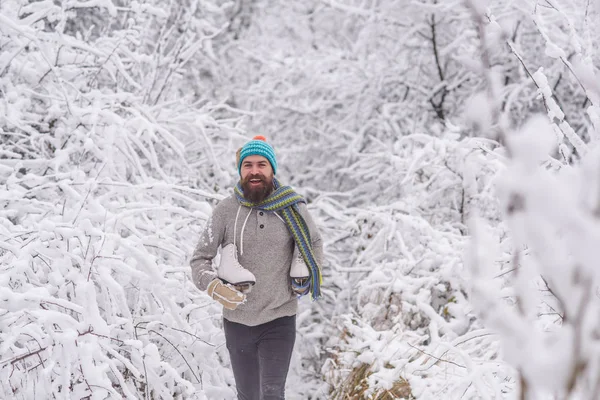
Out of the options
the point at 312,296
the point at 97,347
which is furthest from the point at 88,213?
the point at 312,296

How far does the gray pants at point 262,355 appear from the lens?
9.31 feet

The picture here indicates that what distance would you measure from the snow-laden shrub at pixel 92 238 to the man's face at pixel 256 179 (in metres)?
0.72

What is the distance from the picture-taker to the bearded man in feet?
9.28

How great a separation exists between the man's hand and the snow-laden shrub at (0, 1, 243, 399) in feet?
1.30

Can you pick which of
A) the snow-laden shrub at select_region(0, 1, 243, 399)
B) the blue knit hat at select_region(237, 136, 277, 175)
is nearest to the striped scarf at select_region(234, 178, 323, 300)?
the blue knit hat at select_region(237, 136, 277, 175)

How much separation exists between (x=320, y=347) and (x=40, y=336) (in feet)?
12.0

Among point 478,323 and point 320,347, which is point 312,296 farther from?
point 320,347

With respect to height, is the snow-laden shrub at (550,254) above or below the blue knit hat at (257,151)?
below

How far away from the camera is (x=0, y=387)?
2414mm

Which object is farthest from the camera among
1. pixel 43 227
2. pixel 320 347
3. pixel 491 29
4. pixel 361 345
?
pixel 320 347

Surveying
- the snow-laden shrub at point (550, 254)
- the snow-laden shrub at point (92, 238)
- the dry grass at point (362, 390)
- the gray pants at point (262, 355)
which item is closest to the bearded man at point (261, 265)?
the gray pants at point (262, 355)

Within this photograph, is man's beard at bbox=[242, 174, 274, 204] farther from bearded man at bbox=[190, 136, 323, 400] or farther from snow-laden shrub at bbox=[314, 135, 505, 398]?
snow-laden shrub at bbox=[314, 135, 505, 398]

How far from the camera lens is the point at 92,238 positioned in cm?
317

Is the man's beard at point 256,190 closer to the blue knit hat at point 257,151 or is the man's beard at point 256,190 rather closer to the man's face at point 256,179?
the man's face at point 256,179
